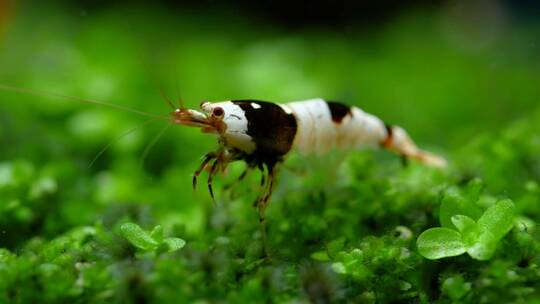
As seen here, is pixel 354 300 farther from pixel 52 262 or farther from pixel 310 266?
pixel 52 262

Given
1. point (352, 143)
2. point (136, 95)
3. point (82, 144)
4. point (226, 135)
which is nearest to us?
point (226, 135)

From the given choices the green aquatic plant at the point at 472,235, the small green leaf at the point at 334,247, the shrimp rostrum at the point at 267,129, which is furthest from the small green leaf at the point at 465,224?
the shrimp rostrum at the point at 267,129

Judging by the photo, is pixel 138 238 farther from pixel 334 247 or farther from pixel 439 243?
pixel 439 243

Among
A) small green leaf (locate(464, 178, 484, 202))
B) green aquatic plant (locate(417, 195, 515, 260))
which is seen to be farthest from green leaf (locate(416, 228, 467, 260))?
small green leaf (locate(464, 178, 484, 202))

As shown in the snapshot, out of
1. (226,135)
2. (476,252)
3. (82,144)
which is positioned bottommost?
(82,144)

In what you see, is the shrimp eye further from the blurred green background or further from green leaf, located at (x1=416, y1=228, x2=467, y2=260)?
green leaf, located at (x1=416, y1=228, x2=467, y2=260)

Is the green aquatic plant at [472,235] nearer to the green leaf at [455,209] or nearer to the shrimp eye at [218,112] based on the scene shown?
the green leaf at [455,209]

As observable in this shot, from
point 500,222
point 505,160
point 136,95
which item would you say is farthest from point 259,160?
point 136,95
